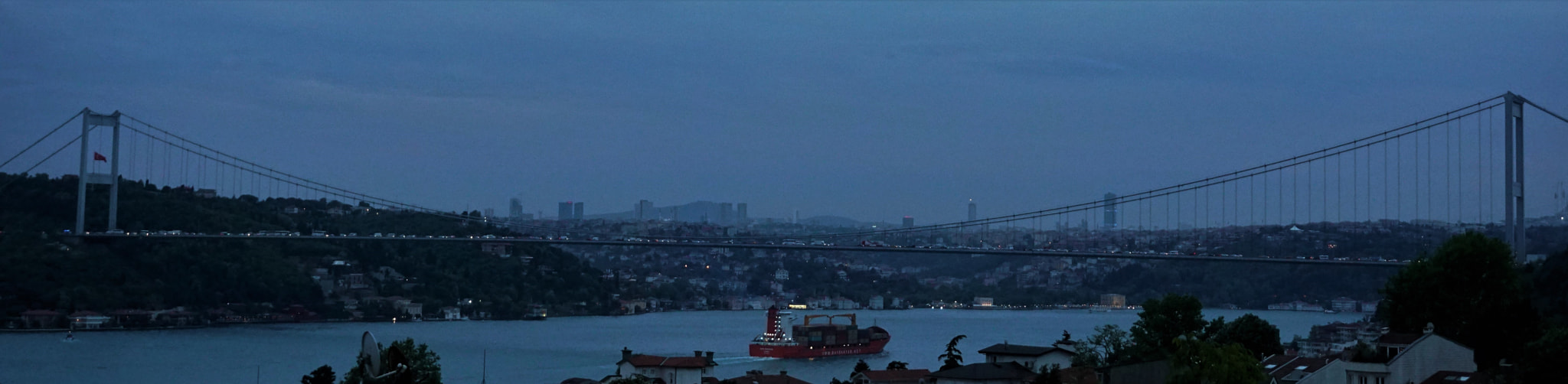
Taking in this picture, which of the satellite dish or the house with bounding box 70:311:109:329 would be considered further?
the house with bounding box 70:311:109:329

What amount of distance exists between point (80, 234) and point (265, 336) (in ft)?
22.7

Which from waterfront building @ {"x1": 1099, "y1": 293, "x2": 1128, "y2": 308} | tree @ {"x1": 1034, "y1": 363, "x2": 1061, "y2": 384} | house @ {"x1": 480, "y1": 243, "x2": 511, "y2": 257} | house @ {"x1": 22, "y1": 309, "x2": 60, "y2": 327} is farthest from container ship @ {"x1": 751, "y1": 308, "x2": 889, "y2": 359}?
tree @ {"x1": 1034, "y1": 363, "x2": 1061, "y2": 384}

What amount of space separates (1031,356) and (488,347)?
12.9m

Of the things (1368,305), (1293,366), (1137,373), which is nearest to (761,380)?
(1137,373)

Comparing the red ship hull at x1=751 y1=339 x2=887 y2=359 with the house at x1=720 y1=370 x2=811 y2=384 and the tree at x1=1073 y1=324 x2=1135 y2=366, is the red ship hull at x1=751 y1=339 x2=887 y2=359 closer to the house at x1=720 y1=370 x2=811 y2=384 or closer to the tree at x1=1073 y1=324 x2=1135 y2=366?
the tree at x1=1073 y1=324 x2=1135 y2=366

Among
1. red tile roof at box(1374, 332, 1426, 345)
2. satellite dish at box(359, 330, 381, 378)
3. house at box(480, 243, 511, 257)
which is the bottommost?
red tile roof at box(1374, 332, 1426, 345)

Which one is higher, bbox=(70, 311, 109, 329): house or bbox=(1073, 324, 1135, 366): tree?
bbox=(1073, 324, 1135, 366): tree

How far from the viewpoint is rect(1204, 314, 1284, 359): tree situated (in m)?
14.0

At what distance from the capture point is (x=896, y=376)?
1330 cm

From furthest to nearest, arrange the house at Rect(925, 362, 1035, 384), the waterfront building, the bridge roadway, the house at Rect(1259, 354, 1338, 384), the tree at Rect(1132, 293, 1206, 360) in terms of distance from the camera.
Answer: the waterfront building → the bridge roadway → the tree at Rect(1132, 293, 1206, 360) → the house at Rect(925, 362, 1035, 384) → the house at Rect(1259, 354, 1338, 384)

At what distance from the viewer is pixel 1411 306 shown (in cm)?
1235

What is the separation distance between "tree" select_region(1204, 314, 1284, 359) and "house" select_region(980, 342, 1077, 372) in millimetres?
1538

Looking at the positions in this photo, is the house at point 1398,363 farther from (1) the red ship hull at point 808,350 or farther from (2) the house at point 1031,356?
(1) the red ship hull at point 808,350

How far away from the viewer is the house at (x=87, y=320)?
27000mm
